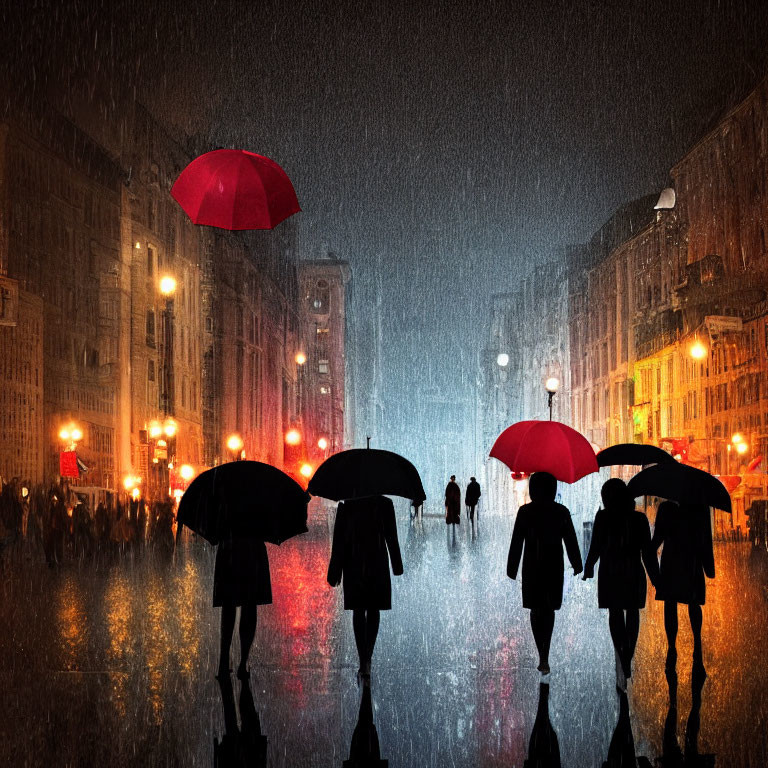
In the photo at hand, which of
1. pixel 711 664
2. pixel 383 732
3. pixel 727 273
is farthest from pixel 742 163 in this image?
pixel 383 732

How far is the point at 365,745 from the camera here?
21.7 ft

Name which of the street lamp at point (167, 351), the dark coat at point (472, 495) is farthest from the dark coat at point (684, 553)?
the dark coat at point (472, 495)

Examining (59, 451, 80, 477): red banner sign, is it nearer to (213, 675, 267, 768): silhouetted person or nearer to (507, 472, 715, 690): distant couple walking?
(507, 472, 715, 690): distant couple walking

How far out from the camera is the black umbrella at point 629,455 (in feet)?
39.3

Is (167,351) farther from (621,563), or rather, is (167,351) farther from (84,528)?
(621,563)

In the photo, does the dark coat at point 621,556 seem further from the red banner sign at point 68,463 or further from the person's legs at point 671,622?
the red banner sign at point 68,463

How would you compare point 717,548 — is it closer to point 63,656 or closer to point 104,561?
point 104,561

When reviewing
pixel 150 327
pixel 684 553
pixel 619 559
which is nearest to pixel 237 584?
pixel 619 559

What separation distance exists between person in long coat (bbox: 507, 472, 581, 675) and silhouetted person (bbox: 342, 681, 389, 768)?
1.81 metres

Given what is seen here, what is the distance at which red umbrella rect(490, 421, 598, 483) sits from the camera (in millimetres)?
11516

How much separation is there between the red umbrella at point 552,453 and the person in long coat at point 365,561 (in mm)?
2663

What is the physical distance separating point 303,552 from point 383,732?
17385mm

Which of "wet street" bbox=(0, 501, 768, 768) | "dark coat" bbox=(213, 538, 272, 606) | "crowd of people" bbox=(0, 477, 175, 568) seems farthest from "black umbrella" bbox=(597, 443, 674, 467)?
"crowd of people" bbox=(0, 477, 175, 568)

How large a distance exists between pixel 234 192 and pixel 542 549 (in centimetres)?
548
